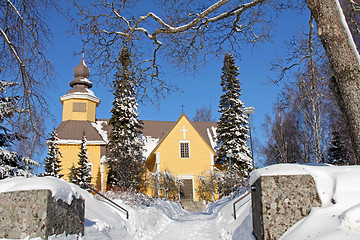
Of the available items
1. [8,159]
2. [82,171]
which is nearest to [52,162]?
[82,171]

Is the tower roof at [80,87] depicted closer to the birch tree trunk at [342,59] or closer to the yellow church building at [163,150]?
the yellow church building at [163,150]

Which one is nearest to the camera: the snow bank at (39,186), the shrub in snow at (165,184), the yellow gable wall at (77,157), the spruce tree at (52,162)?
the snow bank at (39,186)

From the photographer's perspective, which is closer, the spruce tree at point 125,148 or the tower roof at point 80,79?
the spruce tree at point 125,148

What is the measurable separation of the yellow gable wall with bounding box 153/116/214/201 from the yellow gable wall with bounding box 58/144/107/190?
18.0ft

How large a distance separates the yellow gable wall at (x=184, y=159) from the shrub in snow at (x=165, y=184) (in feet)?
4.16

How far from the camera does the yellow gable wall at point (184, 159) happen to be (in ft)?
100

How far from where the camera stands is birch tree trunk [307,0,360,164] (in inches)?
201

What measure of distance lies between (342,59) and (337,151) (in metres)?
25.1

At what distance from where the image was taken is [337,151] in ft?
90.6

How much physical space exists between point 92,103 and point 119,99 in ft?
25.4

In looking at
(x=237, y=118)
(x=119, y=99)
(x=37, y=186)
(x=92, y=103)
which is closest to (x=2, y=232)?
(x=37, y=186)

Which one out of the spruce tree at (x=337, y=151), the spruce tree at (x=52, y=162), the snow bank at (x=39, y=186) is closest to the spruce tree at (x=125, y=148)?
the spruce tree at (x=52, y=162)

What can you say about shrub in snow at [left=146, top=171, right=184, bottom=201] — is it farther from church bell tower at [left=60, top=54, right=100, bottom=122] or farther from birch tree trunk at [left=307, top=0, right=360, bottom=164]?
birch tree trunk at [left=307, top=0, right=360, bottom=164]

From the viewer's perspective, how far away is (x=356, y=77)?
512 cm
